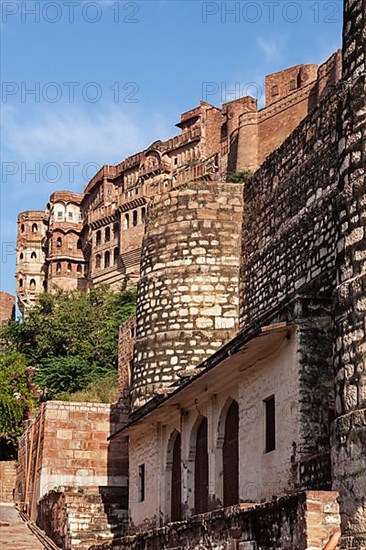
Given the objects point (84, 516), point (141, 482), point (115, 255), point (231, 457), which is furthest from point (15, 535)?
point (115, 255)

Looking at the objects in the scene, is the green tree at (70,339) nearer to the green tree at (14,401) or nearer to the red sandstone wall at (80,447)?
the green tree at (14,401)

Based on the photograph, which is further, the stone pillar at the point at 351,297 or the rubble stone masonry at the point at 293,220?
the rubble stone masonry at the point at 293,220

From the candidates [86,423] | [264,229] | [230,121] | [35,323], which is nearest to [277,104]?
[230,121]

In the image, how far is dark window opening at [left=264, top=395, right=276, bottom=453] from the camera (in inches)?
456

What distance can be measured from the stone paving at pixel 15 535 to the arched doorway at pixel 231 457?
6173 mm

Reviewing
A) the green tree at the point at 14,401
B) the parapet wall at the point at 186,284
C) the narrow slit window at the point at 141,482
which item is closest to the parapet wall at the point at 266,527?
the parapet wall at the point at 186,284

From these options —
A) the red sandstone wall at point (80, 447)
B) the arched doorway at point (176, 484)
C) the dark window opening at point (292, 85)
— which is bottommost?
the arched doorway at point (176, 484)

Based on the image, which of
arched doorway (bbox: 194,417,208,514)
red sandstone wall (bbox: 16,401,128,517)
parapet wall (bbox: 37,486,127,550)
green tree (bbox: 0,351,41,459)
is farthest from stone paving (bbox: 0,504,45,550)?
green tree (bbox: 0,351,41,459)

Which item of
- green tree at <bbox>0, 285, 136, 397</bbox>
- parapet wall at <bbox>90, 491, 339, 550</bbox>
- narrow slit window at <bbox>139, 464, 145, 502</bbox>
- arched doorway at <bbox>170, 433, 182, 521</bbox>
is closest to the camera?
parapet wall at <bbox>90, 491, 339, 550</bbox>

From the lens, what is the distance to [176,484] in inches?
627

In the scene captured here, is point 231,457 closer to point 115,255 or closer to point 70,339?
point 70,339

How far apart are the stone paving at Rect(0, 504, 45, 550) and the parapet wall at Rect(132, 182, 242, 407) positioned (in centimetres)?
377

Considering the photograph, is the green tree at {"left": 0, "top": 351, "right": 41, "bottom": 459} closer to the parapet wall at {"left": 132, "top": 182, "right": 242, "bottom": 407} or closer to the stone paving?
the stone paving

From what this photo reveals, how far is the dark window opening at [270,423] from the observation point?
11.6m
